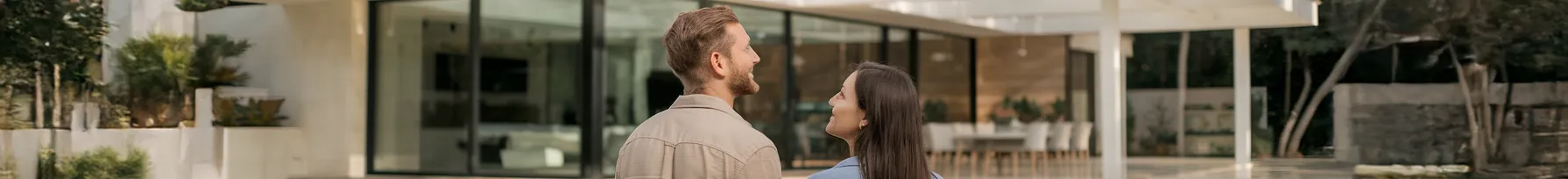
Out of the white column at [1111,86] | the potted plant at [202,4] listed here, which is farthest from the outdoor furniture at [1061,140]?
the potted plant at [202,4]

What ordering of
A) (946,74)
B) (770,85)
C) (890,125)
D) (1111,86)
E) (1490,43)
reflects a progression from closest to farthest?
1. (890,125)
2. (1111,86)
3. (1490,43)
4. (770,85)
5. (946,74)

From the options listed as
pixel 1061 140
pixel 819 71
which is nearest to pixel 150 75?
pixel 819 71

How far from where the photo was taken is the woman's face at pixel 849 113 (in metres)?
1.77

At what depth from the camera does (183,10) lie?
1136 centimetres

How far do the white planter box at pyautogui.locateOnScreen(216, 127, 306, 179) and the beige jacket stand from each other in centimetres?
989

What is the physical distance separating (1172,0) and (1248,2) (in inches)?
18.4

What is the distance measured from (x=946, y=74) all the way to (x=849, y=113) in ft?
45.5

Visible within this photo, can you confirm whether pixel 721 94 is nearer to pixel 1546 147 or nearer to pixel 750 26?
pixel 1546 147

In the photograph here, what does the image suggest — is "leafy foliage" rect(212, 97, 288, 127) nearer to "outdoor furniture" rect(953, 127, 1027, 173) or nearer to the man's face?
"outdoor furniture" rect(953, 127, 1027, 173)

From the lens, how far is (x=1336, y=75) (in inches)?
432

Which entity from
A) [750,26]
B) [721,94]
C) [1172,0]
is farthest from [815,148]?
[721,94]

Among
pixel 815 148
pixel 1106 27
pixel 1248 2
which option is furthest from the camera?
pixel 815 148

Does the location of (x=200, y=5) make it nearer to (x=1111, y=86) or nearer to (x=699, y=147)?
(x=1111, y=86)

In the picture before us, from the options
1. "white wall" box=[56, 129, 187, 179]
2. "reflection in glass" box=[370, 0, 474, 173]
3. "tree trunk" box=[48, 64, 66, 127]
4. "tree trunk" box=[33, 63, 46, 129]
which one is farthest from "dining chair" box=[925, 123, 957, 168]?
"tree trunk" box=[33, 63, 46, 129]
